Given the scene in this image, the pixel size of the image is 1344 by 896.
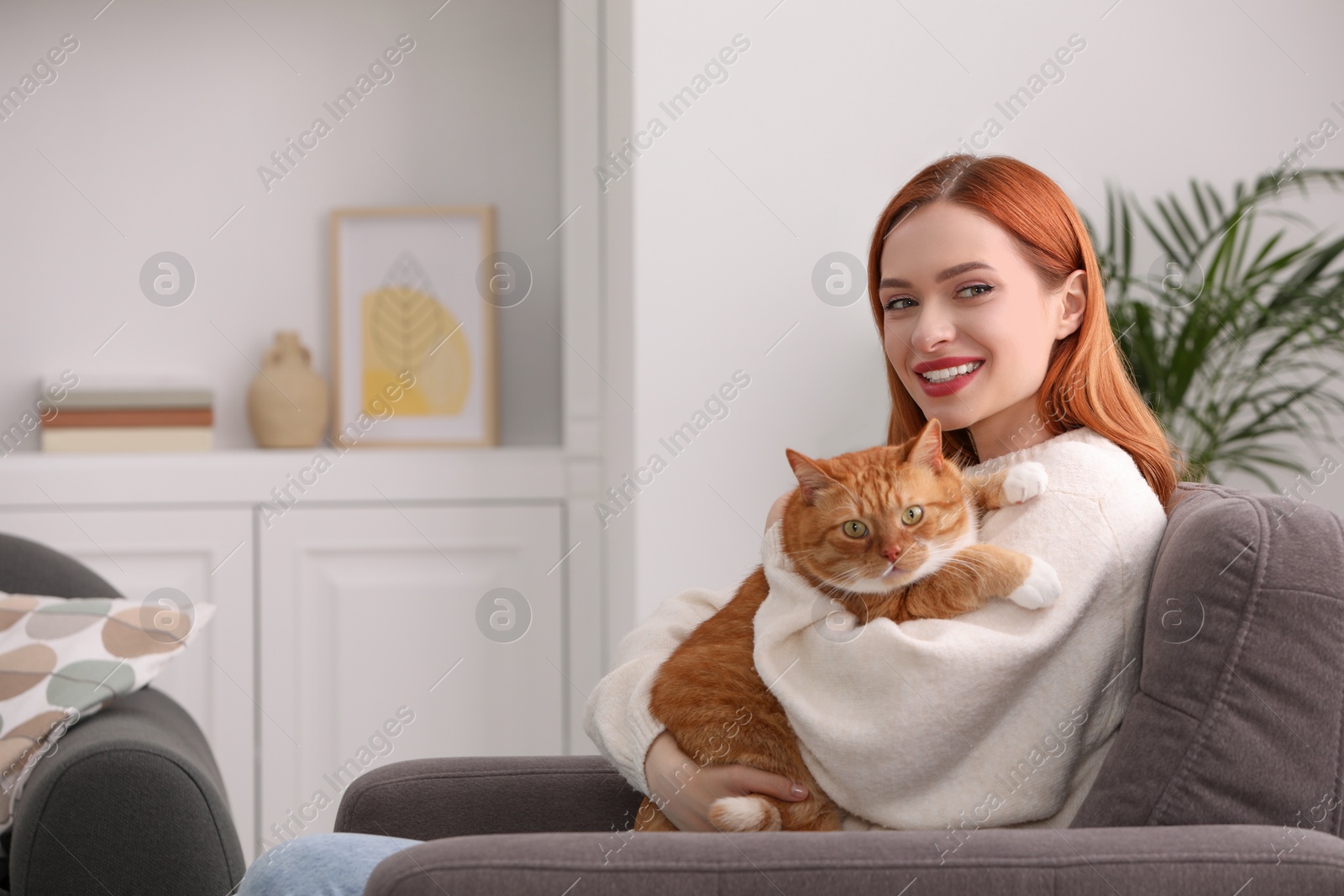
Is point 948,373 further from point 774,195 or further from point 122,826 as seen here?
point 122,826

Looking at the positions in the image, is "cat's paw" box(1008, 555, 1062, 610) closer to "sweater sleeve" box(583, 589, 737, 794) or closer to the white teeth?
the white teeth

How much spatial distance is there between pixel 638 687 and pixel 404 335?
1.85 m

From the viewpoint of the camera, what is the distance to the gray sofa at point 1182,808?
32.9 inches

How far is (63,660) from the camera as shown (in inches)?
67.8

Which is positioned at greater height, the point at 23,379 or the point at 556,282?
the point at 556,282

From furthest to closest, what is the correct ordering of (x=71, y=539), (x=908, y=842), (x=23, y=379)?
(x=23, y=379), (x=71, y=539), (x=908, y=842)

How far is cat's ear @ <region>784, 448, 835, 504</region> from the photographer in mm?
1116

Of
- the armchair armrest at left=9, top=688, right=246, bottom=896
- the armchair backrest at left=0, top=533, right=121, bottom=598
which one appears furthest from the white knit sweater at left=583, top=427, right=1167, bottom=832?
the armchair backrest at left=0, top=533, right=121, bottom=598

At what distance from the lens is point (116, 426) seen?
2.68 m

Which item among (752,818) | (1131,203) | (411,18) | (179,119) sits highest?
(411,18)

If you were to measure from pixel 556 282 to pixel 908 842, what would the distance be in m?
2.31

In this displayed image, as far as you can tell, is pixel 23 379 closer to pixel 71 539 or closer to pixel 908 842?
pixel 71 539

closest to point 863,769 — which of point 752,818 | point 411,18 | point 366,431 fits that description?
point 752,818

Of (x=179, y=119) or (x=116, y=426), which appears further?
(x=179, y=119)
